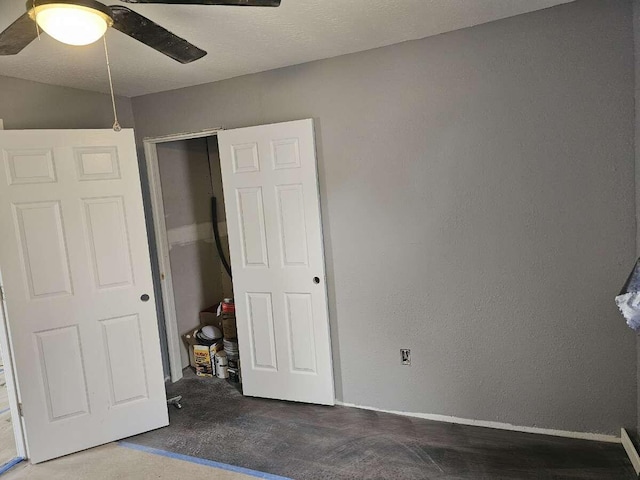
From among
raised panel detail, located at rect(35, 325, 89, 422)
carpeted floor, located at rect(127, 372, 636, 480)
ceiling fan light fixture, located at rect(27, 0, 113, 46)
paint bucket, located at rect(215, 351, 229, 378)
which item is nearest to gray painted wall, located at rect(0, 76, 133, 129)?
raised panel detail, located at rect(35, 325, 89, 422)

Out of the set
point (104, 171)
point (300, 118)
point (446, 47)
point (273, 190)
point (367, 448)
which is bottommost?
point (367, 448)

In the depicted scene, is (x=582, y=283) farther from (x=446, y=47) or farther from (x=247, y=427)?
(x=247, y=427)

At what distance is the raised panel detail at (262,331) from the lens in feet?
10.8

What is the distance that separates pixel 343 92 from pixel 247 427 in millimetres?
2378

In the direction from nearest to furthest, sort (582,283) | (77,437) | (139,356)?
(582,283)
(77,437)
(139,356)

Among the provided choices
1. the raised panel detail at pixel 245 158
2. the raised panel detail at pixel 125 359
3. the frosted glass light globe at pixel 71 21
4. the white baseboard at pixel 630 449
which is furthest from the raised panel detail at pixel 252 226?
the white baseboard at pixel 630 449

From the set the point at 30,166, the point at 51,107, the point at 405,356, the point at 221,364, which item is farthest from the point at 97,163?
the point at 405,356

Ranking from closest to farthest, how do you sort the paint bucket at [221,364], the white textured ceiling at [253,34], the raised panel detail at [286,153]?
the white textured ceiling at [253,34], the raised panel detail at [286,153], the paint bucket at [221,364]

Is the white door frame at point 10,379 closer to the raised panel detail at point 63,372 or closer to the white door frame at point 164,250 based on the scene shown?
the raised panel detail at point 63,372

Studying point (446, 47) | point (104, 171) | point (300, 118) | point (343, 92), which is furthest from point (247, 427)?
point (446, 47)

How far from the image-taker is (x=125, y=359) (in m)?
2.95

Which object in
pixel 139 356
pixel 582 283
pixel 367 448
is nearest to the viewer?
pixel 582 283

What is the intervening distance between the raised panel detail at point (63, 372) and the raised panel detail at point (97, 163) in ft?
3.26

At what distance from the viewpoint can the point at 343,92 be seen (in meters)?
2.88
